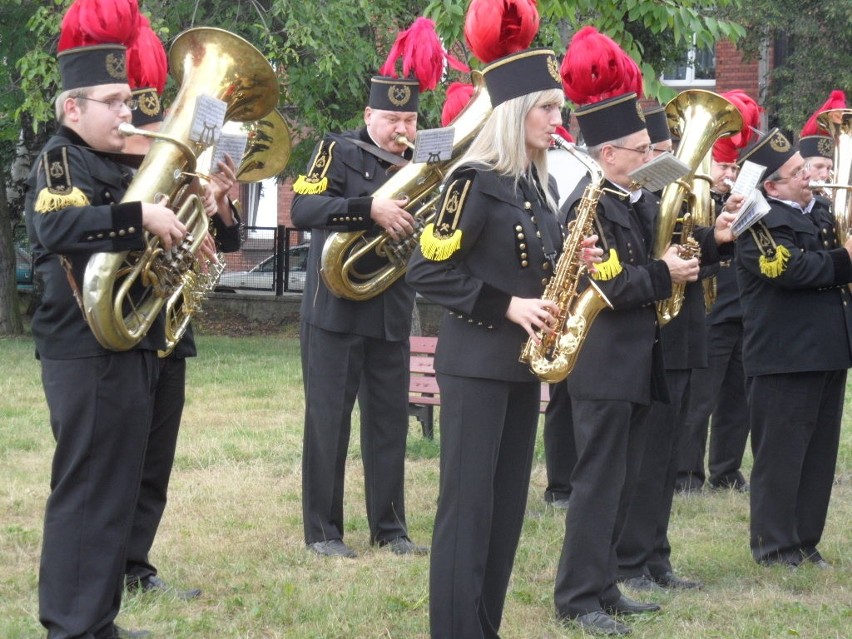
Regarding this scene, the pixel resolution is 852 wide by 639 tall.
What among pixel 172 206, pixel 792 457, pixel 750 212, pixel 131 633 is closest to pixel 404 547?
pixel 131 633

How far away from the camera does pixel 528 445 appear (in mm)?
4676

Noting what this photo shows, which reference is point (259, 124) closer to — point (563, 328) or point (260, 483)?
point (563, 328)

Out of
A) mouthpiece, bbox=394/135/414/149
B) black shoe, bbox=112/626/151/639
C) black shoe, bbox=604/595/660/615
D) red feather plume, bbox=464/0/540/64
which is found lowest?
black shoe, bbox=112/626/151/639

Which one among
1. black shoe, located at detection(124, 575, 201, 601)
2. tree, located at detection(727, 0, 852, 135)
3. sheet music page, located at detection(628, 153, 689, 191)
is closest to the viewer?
sheet music page, located at detection(628, 153, 689, 191)

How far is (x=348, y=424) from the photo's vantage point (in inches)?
264

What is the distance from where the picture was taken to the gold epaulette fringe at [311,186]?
6441mm

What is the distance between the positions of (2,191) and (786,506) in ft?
47.4

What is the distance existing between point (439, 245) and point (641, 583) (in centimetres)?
238

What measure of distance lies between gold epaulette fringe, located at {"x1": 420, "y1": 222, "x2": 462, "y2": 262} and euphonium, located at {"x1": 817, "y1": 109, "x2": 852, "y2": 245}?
278cm

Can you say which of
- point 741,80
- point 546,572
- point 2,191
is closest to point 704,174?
point 546,572

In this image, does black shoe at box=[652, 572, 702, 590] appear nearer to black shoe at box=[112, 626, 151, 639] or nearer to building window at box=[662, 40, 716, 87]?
black shoe at box=[112, 626, 151, 639]

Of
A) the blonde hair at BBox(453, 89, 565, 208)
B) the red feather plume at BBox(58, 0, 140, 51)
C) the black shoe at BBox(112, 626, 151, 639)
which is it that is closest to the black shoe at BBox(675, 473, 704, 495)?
the black shoe at BBox(112, 626, 151, 639)

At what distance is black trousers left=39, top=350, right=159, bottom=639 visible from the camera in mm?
4523

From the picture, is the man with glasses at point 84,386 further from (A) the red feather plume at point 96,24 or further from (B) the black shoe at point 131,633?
(B) the black shoe at point 131,633
